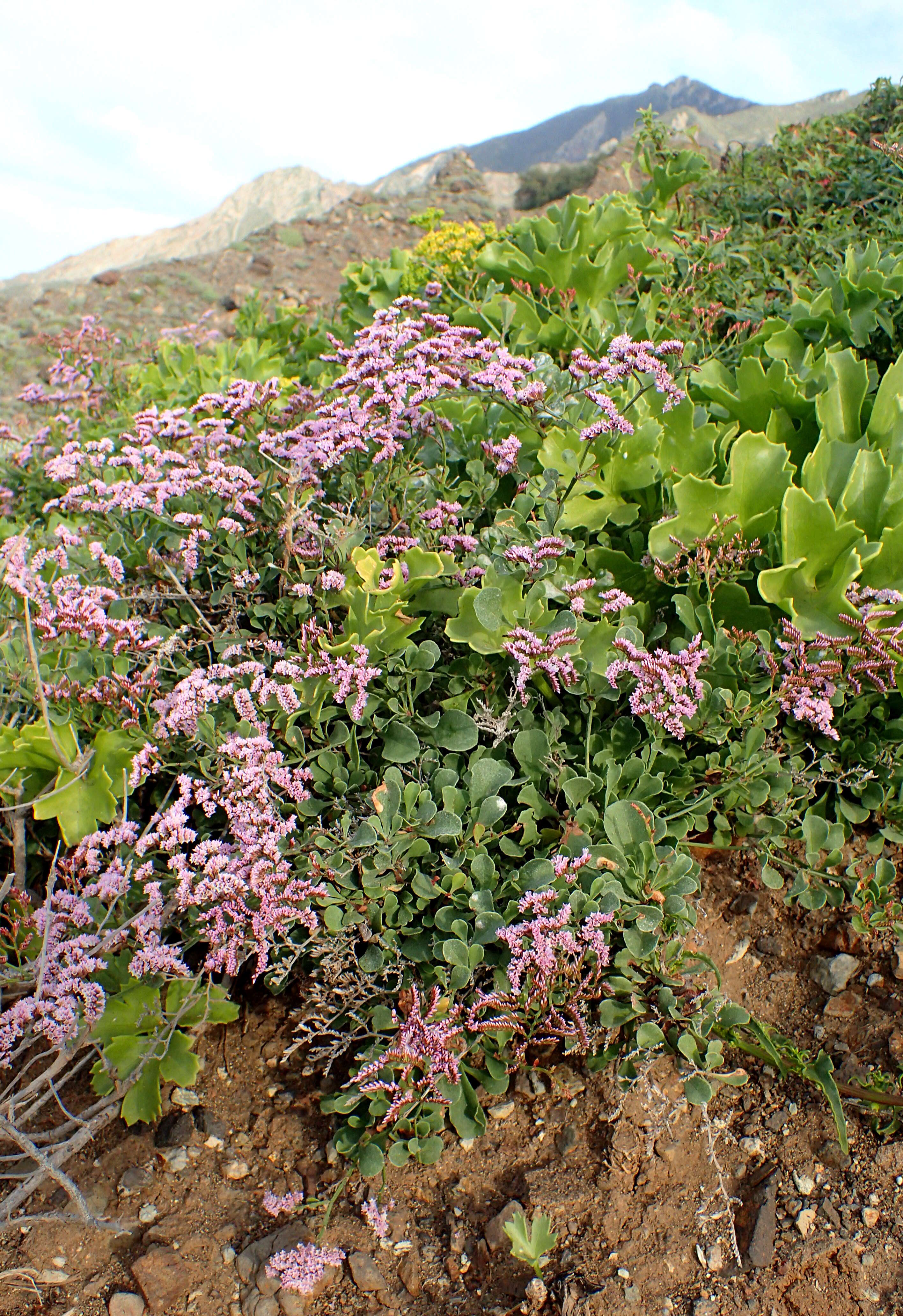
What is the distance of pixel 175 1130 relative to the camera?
2.24 meters

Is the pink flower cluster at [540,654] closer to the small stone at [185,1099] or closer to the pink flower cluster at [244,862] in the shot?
the pink flower cluster at [244,862]

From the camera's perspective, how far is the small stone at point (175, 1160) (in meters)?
2.17

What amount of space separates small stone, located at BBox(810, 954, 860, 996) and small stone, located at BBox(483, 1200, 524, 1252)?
35.8 inches

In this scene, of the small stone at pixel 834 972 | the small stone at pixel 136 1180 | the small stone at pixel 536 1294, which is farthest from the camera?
the small stone at pixel 834 972

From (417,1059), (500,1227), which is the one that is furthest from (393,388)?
(500,1227)

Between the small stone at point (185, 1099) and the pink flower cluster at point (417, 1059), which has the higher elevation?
the pink flower cluster at point (417, 1059)

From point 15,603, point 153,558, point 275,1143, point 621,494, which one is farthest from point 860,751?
point 15,603

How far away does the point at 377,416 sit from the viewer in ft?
8.59

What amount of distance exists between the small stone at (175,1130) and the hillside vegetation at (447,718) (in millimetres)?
151

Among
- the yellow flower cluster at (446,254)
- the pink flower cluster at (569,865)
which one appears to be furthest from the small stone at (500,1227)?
the yellow flower cluster at (446,254)

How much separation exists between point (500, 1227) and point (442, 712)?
1.23 metres

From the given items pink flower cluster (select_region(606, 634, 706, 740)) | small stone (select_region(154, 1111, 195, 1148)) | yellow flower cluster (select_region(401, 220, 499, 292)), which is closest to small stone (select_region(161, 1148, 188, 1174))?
small stone (select_region(154, 1111, 195, 1148))

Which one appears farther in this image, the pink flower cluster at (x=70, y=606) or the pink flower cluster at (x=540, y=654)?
the pink flower cluster at (x=70, y=606)

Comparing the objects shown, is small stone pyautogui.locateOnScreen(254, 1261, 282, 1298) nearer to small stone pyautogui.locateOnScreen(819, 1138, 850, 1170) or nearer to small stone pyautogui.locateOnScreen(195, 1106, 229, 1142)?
small stone pyautogui.locateOnScreen(195, 1106, 229, 1142)
